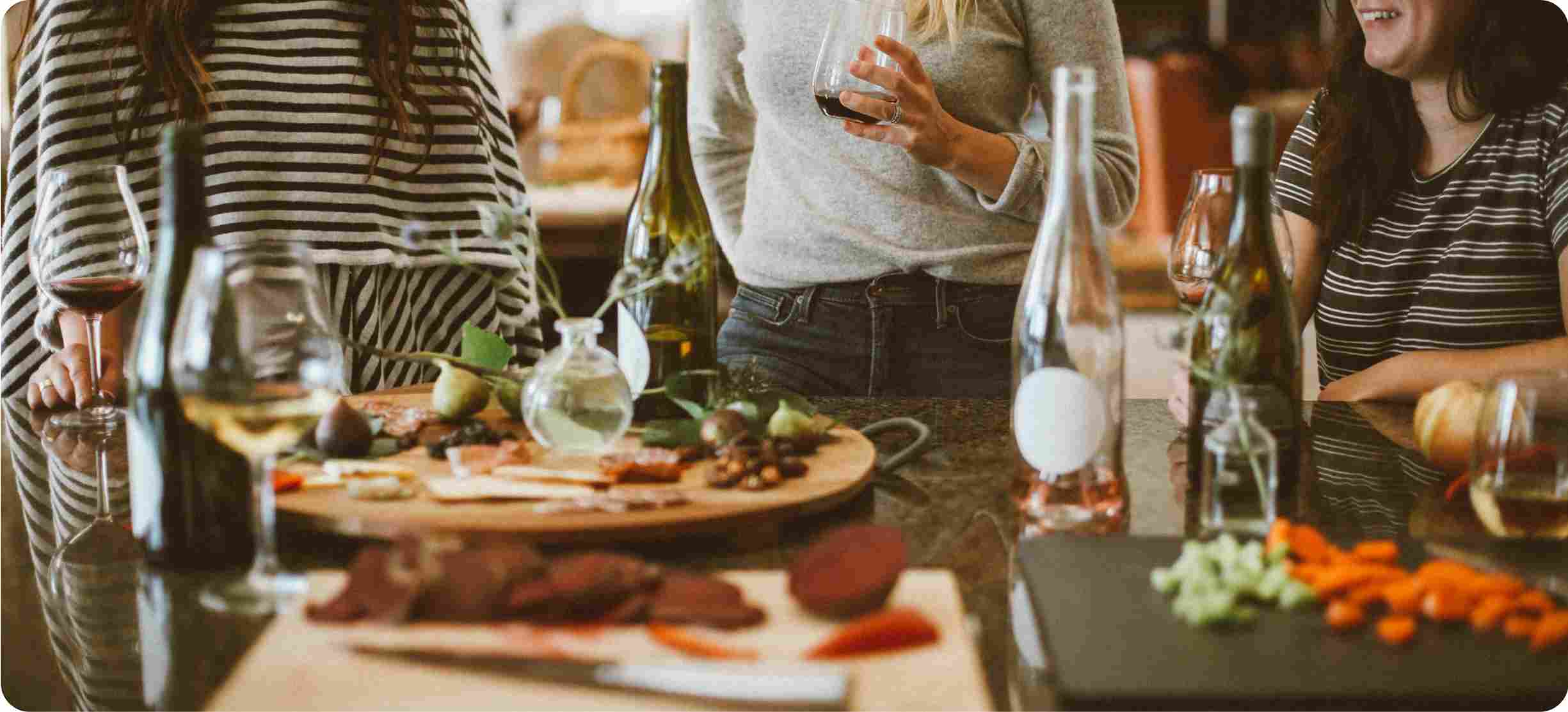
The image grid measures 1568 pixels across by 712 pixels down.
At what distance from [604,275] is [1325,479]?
9.44ft

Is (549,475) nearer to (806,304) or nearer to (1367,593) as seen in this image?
(1367,593)

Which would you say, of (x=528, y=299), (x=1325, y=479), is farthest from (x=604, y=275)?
(x=1325, y=479)

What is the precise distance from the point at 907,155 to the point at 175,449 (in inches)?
40.5

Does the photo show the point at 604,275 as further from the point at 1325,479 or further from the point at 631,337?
the point at 1325,479

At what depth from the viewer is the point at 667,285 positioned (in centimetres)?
128

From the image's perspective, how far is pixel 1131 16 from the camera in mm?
4988

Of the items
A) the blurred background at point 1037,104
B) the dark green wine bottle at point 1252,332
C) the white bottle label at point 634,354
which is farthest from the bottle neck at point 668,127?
the blurred background at point 1037,104

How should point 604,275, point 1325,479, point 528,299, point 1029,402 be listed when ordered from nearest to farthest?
point 1029,402 → point 1325,479 → point 528,299 → point 604,275

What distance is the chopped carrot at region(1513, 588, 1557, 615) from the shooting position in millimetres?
717

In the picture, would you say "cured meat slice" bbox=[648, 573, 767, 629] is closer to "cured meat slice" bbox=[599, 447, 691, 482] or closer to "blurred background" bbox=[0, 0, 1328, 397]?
"cured meat slice" bbox=[599, 447, 691, 482]

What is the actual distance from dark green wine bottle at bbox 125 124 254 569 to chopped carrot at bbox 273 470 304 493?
8cm

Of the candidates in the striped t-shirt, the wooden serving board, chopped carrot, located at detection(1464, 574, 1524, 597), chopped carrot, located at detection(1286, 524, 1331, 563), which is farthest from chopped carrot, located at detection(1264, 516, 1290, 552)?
the striped t-shirt

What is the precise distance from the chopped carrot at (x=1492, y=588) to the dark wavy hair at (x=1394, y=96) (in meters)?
→ 1.07

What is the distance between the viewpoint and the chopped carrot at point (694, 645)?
0.69m
